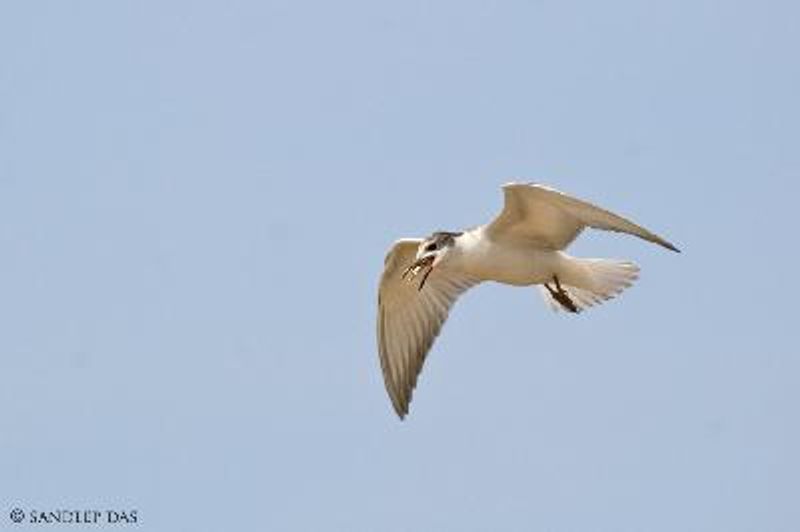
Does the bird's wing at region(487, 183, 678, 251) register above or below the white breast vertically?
above

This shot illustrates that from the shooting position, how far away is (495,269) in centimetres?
1436

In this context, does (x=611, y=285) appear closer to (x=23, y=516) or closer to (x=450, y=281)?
(x=450, y=281)

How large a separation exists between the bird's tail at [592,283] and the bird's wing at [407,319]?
78cm

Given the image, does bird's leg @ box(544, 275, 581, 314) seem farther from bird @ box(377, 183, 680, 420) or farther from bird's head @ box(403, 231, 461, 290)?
bird's head @ box(403, 231, 461, 290)

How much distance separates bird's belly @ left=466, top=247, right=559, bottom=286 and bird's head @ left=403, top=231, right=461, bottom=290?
29 centimetres

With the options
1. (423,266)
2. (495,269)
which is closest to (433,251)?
(423,266)

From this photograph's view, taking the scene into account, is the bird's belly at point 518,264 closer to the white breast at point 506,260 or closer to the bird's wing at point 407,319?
A: the white breast at point 506,260

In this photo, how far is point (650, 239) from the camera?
1291 cm

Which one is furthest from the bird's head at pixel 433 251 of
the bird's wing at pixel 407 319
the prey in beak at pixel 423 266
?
the bird's wing at pixel 407 319

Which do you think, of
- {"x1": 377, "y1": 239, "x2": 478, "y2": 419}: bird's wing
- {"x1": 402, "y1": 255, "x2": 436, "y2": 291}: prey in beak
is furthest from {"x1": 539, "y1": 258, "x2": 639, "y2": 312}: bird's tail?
{"x1": 402, "y1": 255, "x2": 436, "y2": 291}: prey in beak

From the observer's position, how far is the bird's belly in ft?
46.9

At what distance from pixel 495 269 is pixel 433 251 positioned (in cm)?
57

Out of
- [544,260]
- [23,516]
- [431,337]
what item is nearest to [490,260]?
[544,260]

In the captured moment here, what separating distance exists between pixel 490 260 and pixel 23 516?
3.99m
